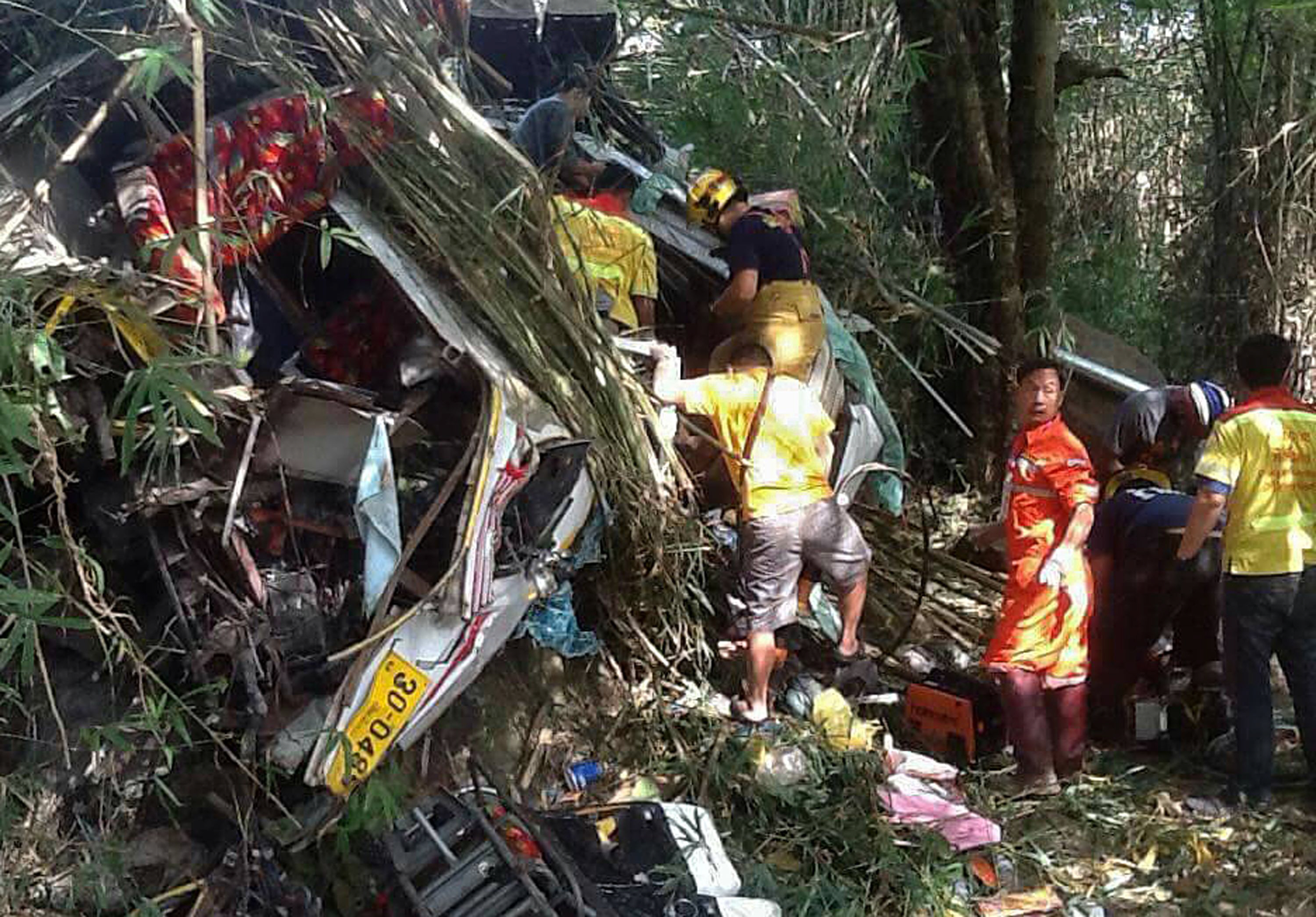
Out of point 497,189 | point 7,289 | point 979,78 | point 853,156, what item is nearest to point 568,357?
point 497,189

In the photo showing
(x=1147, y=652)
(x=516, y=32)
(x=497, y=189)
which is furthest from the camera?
(x=516, y=32)

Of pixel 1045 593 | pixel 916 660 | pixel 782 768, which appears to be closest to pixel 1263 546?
pixel 1045 593

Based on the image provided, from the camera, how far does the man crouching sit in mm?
4562

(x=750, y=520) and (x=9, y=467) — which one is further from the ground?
(x=9, y=467)

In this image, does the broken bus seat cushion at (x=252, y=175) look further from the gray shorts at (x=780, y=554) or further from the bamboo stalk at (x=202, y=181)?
the gray shorts at (x=780, y=554)

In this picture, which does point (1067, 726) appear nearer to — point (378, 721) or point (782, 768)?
point (782, 768)

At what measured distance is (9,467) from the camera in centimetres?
281

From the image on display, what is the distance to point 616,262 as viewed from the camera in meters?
4.85

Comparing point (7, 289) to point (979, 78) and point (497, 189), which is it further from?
point (979, 78)

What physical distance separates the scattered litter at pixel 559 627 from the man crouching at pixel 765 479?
65 centimetres

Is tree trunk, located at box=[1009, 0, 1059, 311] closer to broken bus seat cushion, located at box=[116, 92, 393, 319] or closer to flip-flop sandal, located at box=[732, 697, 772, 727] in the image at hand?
flip-flop sandal, located at box=[732, 697, 772, 727]

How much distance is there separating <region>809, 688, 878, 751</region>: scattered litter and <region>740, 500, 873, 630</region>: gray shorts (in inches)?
12.6

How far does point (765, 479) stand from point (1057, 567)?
104 cm

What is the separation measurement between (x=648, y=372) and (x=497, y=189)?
35.7 inches
